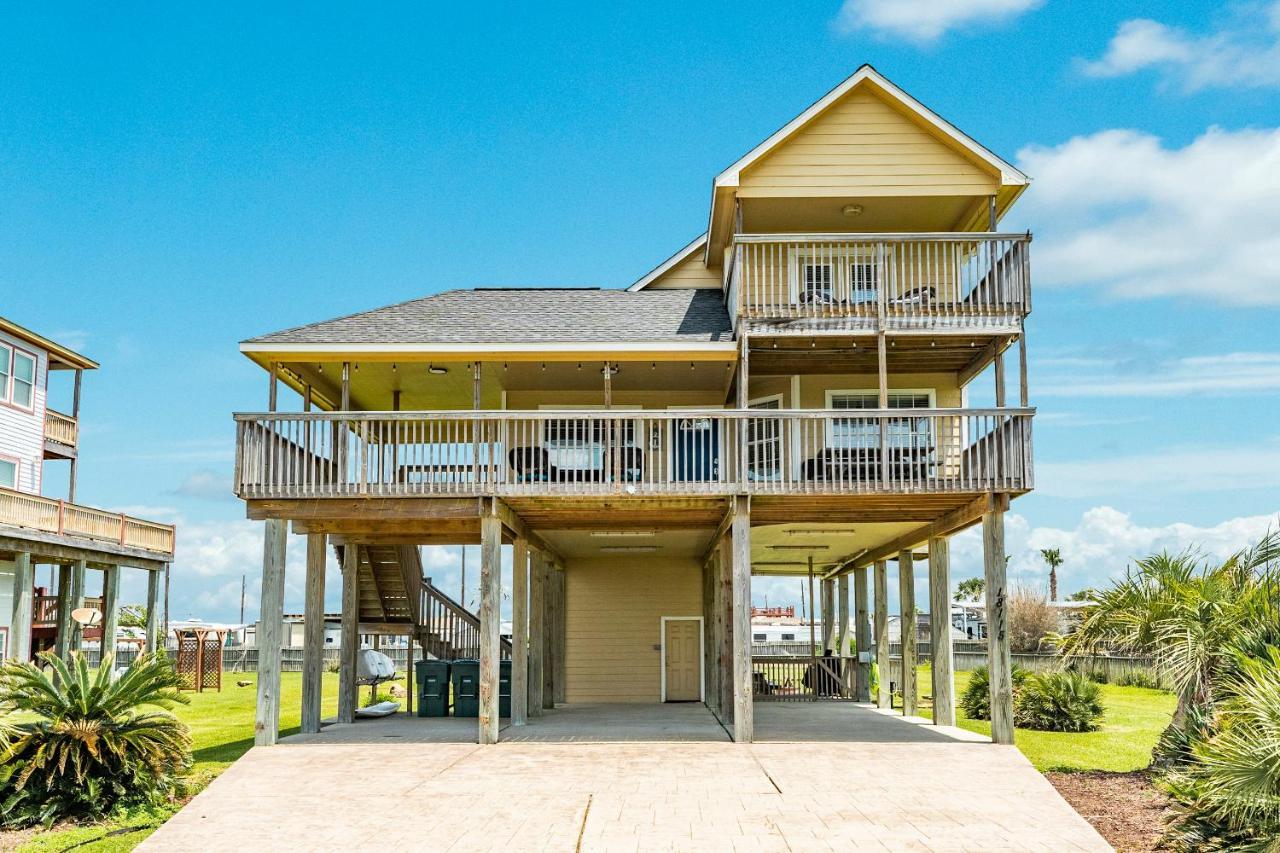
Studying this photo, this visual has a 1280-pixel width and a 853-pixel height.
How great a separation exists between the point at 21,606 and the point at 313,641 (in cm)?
1405

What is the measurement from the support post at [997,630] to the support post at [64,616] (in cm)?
2523

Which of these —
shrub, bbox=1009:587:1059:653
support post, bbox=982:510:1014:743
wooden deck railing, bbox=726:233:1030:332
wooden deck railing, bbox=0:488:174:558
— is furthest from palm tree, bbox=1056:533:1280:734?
shrub, bbox=1009:587:1059:653

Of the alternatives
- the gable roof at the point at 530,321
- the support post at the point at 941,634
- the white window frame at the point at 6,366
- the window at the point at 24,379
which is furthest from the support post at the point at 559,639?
the window at the point at 24,379

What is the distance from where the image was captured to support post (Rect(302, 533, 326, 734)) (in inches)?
776

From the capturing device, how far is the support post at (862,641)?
27.7m

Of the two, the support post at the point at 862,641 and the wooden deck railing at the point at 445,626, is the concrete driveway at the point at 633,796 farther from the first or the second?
the support post at the point at 862,641

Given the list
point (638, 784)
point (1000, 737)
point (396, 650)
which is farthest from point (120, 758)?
point (396, 650)

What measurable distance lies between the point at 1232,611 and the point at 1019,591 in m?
42.7

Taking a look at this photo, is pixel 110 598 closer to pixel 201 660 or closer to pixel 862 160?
pixel 201 660

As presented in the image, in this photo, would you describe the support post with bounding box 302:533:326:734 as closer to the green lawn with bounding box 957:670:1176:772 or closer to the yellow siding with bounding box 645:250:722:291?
the yellow siding with bounding box 645:250:722:291

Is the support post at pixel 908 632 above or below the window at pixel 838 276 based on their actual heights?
below

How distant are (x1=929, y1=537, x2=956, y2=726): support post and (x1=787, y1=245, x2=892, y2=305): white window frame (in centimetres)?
490

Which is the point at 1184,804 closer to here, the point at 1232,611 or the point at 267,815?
the point at 1232,611

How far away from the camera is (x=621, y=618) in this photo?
27375mm
